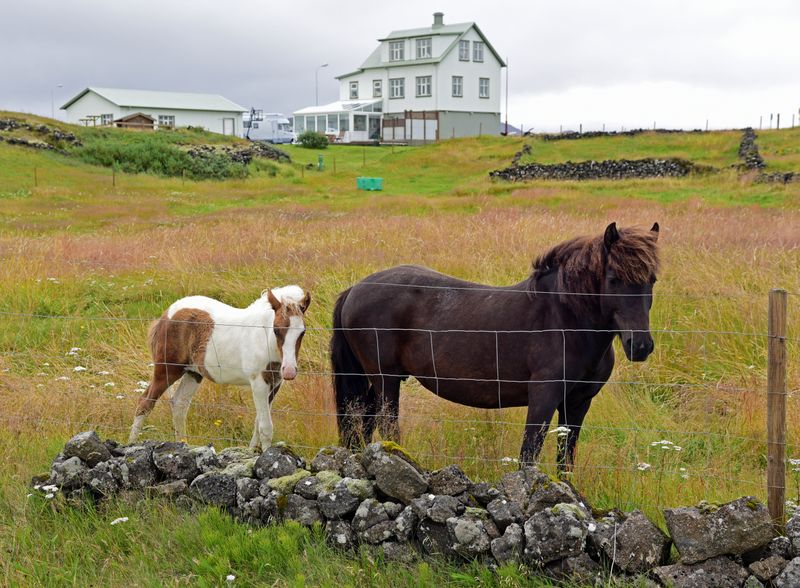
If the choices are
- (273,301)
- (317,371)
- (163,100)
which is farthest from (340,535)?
(163,100)

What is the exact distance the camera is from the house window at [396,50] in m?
75.0

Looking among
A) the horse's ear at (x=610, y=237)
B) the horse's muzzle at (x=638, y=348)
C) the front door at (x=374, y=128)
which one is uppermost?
the front door at (x=374, y=128)

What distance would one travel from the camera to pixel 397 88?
74.4 meters

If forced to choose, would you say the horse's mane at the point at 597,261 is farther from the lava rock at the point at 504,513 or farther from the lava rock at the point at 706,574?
the lava rock at the point at 706,574

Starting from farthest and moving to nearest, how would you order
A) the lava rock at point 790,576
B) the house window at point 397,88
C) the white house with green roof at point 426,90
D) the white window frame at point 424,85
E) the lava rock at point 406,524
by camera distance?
1. the house window at point 397,88
2. the white window frame at point 424,85
3. the white house with green roof at point 426,90
4. the lava rock at point 406,524
5. the lava rock at point 790,576

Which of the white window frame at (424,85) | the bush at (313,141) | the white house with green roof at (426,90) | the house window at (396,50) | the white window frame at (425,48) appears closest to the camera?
the bush at (313,141)

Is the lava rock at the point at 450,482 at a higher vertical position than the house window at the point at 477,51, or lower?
lower

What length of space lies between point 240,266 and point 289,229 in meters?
5.18

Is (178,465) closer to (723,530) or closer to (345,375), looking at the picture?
(345,375)

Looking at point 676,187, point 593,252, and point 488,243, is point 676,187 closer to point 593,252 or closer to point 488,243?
point 488,243

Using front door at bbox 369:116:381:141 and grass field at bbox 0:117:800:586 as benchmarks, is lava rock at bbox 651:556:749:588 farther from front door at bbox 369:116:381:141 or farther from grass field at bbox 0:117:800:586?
front door at bbox 369:116:381:141

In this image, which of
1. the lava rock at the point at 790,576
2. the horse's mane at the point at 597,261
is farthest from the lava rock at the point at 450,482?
the lava rock at the point at 790,576

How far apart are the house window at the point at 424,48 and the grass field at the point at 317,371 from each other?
52407 millimetres

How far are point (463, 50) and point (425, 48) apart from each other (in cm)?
362
